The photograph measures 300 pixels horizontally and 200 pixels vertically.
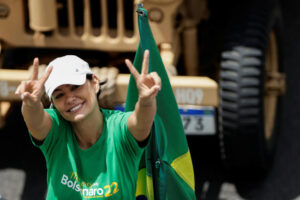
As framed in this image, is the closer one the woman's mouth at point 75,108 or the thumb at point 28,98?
the thumb at point 28,98

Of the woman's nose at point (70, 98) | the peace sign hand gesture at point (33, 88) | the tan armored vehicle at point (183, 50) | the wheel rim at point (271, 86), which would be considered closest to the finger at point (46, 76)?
the peace sign hand gesture at point (33, 88)

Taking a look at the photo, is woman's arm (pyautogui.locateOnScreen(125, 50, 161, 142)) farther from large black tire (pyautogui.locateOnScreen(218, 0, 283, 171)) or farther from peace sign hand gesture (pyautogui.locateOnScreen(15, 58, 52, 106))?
large black tire (pyautogui.locateOnScreen(218, 0, 283, 171))

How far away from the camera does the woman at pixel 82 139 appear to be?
2.80 meters

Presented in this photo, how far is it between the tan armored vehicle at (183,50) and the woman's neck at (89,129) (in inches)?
47.9

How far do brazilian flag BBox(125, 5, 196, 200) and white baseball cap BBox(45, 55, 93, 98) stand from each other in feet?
1.12

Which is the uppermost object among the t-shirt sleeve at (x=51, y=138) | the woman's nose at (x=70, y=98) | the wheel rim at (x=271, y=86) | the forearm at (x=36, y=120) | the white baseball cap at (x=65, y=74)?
the white baseball cap at (x=65, y=74)

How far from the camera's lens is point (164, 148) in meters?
3.13

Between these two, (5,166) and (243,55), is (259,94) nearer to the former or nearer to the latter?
(243,55)

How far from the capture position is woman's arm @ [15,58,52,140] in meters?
2.68

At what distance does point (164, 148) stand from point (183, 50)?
1.68 metres

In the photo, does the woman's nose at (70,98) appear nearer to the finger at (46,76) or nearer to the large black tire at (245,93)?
the finger at (46,76)

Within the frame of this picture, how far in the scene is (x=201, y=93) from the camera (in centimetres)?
416

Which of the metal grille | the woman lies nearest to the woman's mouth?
the woman

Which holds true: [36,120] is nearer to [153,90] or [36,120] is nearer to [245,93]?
[153,90]
